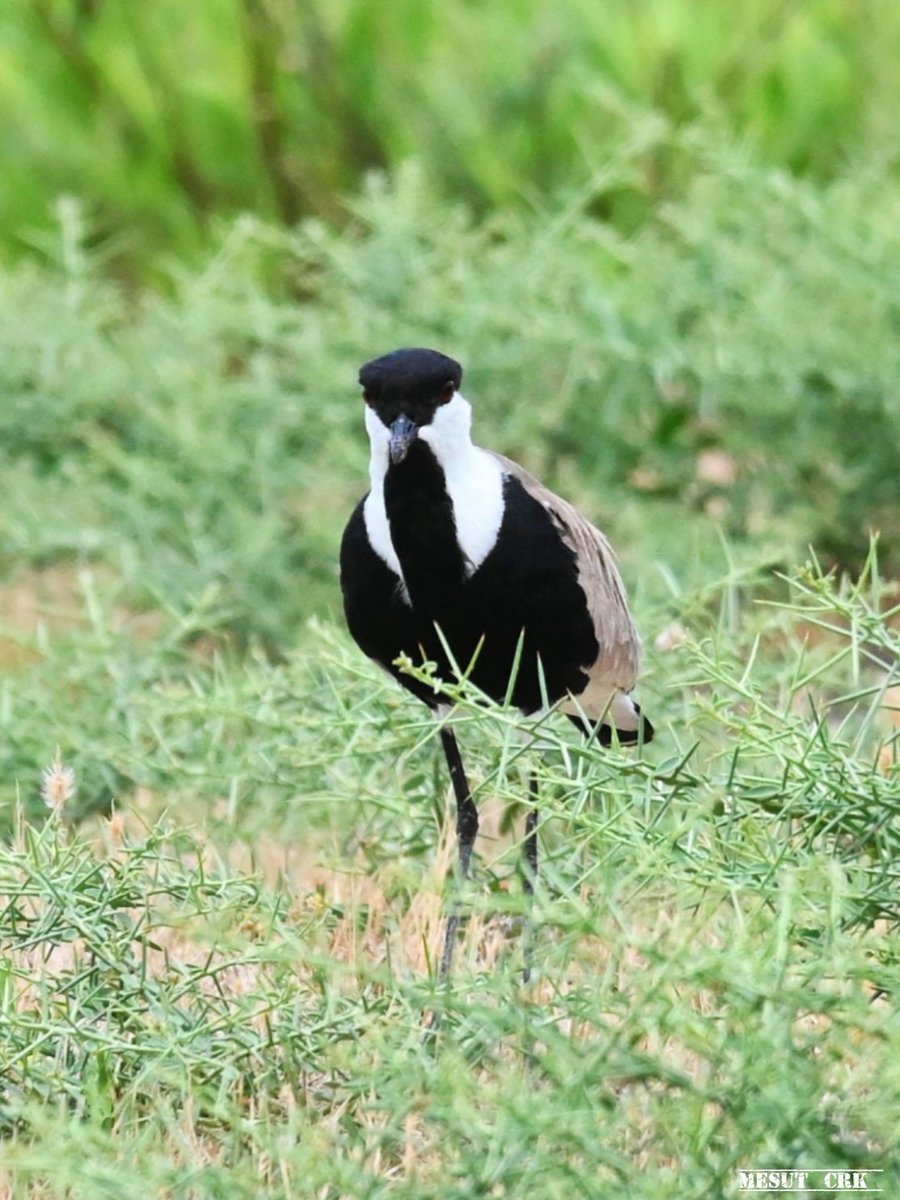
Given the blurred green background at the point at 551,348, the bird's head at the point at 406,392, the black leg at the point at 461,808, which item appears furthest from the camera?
the blurred green background at the point at 551,348

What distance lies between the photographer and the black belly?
280cm

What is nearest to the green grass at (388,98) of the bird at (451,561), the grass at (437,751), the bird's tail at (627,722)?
the grass at (437,751)

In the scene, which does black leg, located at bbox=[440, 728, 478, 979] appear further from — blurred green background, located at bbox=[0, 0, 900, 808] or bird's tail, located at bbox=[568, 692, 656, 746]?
blurred green background, located at bbox=[0, 0, 900, 808]

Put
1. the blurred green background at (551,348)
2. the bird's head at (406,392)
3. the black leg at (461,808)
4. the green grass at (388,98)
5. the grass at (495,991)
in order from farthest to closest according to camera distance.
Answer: the green grass at (388,98)
the blurred green background at (551,348)
the black leg at (461,808)
the bird's head at (406,392)
the grass at (495,991)

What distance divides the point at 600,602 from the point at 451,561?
1.00 ft

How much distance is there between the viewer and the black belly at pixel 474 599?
2801mm

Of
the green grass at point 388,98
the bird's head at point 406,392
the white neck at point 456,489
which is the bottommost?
the white neck at point 456,489

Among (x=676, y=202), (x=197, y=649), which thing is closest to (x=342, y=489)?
(x=197, y=649)

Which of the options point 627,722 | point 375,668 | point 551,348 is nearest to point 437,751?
point 375,668

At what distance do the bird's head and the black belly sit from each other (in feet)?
0.33

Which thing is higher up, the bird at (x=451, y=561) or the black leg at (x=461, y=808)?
the bird at (x=451, y=561)

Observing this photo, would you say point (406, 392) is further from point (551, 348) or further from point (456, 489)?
point (551, 348)

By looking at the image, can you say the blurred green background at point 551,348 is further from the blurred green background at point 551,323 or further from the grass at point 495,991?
the grass at point 495,991

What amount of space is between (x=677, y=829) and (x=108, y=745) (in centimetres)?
170
